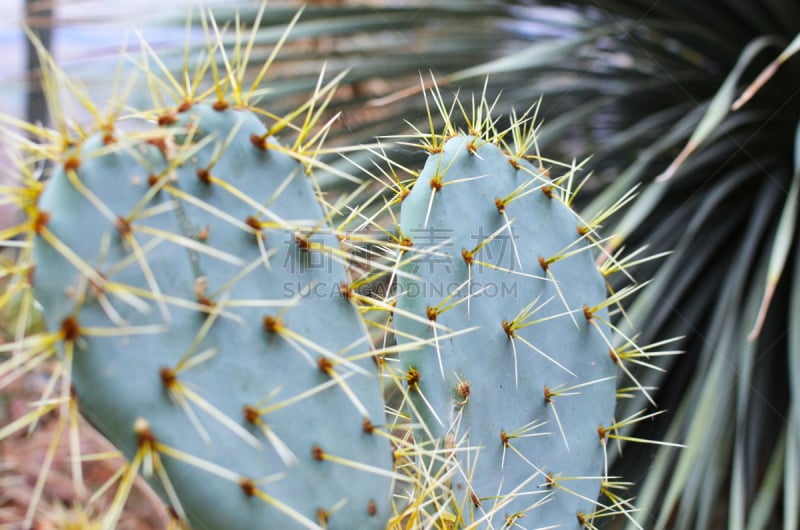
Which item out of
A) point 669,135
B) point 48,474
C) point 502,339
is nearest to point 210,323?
point 502,339

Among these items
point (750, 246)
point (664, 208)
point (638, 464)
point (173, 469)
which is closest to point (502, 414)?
point (173, 469)

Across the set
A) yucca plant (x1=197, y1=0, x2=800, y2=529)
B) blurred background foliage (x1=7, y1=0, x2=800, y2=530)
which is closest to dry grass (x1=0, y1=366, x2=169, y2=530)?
blurred background foliage (x1=7, y1=0, x2=800, y2=530)

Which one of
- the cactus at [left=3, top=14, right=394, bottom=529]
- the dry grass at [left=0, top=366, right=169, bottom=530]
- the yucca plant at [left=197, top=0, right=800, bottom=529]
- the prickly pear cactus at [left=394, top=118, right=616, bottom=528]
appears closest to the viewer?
the cactus at [left=3, top=14, right=394, bottom=529]

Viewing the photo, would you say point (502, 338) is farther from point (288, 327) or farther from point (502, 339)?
point (288, 327)

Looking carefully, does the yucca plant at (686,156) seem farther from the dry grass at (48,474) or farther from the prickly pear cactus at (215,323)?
the dry grass at (48,474)

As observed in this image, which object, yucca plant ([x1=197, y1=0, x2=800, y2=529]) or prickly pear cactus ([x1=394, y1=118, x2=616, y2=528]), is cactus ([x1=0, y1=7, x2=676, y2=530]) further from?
yucca plant ([x1=197, y1=0, x2=800, y2=529])

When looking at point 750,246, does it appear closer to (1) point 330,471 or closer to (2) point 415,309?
(2) point 415,309

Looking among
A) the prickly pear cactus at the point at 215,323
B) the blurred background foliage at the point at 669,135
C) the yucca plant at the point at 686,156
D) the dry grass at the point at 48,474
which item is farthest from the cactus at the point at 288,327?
the dry grass at the point at 48,474
